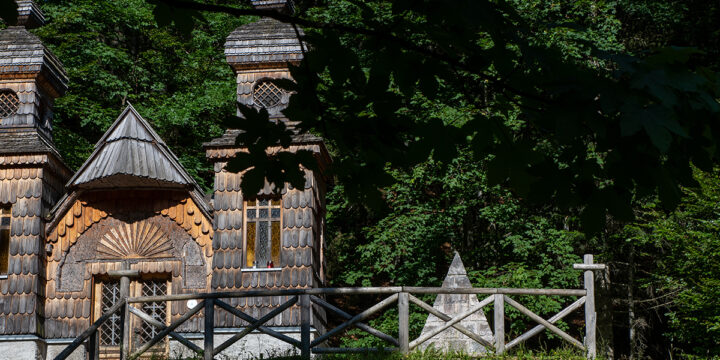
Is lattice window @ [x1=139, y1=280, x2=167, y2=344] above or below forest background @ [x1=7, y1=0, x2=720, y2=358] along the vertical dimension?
below

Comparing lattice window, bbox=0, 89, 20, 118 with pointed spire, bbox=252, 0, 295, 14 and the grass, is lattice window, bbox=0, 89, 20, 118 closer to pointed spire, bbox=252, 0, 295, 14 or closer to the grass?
pointed spire, bbox=252, 0, 295, 14

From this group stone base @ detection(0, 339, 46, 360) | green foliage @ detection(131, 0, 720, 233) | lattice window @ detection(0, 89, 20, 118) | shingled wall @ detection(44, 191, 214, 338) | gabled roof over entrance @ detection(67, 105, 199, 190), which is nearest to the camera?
green foliage @ detection(131, 0, 720, 233)

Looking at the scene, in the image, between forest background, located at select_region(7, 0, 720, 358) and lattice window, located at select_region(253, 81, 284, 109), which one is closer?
lattice window, located at select_region(253, 81, 284, 109)

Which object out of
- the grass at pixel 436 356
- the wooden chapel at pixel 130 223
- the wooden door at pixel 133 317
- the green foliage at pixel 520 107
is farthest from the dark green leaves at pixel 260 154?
the wooden door at pixel 133 317

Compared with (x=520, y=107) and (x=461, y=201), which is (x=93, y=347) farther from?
(x=461, y=201)

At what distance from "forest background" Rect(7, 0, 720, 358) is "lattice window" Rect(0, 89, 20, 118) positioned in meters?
5.13

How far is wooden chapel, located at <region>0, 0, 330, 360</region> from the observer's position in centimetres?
1590

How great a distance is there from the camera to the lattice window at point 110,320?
54.3 feet

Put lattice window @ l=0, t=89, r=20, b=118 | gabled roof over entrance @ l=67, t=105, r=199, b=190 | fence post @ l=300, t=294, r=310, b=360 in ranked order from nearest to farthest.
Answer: fence post @ l=300, t=294, r=310, b=360 < gabled roof over entrance @ l=67, t=105, r=199, b=190 < lattice window @ l=0, t=89, r=20, b=118

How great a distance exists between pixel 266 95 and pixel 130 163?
271 centimetres

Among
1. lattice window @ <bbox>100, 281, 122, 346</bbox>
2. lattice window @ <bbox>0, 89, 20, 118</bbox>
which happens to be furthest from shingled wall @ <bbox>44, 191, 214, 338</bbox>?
lattice window @ <bbox>0, 89, 20, 118</bbox>

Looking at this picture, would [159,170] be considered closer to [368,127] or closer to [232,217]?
[232,217]

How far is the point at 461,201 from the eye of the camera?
22.7 meters

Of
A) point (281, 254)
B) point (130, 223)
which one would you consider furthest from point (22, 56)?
point (281, 254)
